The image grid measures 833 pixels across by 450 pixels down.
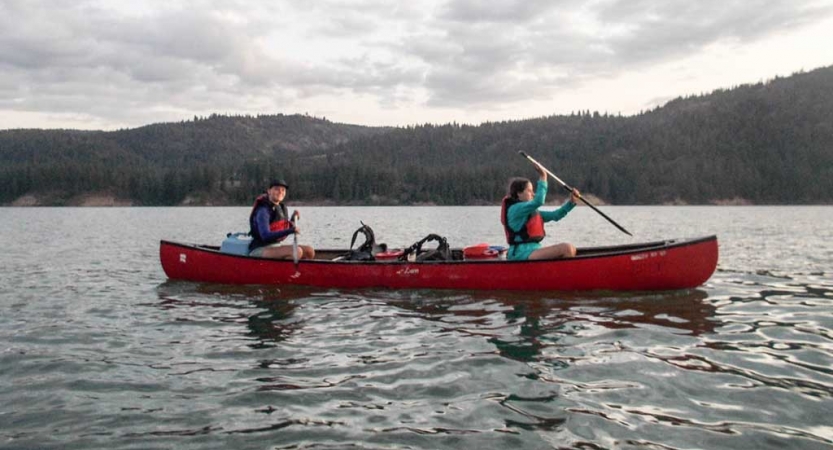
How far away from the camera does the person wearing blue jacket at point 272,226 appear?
44.2 ft

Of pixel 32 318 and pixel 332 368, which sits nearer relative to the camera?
pixel 332 368

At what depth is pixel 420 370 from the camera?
7.25 meters

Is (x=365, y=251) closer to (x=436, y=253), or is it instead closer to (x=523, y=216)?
(x=436, y=253)

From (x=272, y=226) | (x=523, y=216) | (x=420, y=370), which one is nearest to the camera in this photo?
(x=420, y=370)

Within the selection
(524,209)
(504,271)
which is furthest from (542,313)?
(524,209)

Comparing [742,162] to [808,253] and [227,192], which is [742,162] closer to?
[227,192]

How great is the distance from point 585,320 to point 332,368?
464 centimetres

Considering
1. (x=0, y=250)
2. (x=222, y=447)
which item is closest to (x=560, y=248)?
(x=222, y=447)

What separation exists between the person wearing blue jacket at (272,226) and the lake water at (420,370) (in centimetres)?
Answer: 131

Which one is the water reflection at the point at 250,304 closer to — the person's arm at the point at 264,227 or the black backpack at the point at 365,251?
the person's arm at the point at 264,227

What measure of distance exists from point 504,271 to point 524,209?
54.0 inches

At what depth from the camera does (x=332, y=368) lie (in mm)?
7367

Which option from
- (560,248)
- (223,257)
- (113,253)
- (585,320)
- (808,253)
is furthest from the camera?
(113,253)

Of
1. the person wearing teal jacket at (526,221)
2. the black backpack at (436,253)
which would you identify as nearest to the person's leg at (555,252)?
the person wearing teal jacket at (526,221)
